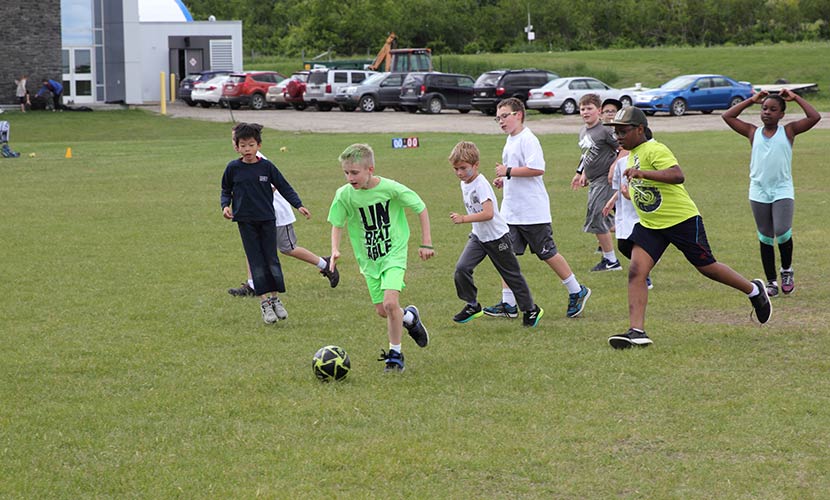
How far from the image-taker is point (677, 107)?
41.3 m

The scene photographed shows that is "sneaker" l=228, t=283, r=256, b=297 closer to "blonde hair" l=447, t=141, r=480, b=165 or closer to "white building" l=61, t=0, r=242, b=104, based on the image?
"blonde hair" l=447, t=141, r=480, b=165

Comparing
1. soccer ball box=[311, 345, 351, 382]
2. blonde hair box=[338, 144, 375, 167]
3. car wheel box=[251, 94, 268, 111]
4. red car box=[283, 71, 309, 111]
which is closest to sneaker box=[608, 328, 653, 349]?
soccer ball box=[311, 345, 351, 382]

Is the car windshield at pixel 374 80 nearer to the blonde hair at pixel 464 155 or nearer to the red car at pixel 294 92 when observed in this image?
the red car at pixel 294 92

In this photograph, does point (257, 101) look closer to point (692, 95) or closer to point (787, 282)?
point (692, 95)

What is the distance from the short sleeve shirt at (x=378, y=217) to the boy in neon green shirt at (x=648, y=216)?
1690 mm

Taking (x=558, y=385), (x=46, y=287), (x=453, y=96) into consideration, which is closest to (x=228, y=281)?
(x=46, y=287)

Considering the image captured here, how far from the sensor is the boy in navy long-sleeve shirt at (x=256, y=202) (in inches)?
366

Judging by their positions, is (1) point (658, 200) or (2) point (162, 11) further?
(2) point (162, 11)

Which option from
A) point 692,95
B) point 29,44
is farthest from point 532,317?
point 29,44

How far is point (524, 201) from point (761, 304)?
2130mm

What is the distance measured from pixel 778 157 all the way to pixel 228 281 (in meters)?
5.61

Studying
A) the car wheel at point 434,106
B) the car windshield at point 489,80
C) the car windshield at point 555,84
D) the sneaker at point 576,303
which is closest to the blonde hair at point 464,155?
the sneaker at point 576,303

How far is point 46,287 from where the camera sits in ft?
36.1

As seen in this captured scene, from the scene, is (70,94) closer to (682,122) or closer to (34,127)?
(34,127)
